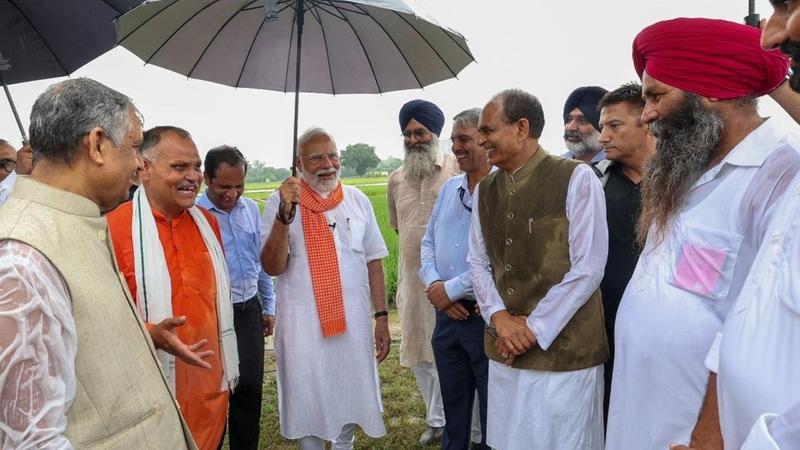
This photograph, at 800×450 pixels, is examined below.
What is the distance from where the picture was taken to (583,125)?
13.6 feet

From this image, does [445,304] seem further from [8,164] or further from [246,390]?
[8,164]

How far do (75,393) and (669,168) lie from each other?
1870 millimetres

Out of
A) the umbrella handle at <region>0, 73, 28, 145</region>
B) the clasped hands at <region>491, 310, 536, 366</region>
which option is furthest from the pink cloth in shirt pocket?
the umbrella handle at <region>0, 73, 28, 145</region>

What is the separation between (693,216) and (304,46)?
2494 mm

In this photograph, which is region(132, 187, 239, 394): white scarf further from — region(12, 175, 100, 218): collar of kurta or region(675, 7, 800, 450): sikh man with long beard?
region(675, 7, 800, 450): sikh man with long beard

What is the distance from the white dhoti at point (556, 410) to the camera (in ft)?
8.46

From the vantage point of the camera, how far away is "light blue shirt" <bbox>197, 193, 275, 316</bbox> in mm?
3592

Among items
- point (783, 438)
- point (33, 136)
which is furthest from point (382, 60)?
point (783, 438)

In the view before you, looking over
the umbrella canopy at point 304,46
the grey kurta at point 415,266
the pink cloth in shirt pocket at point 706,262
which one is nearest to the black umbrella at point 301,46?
the umbrella canopy at point 304,46

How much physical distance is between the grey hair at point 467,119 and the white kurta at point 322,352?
2.94 feet

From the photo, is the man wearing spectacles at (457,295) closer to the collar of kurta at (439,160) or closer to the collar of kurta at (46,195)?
the collar of kurta at (439,160)

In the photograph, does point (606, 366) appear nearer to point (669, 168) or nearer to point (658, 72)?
point (669, 168)

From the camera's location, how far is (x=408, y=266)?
168 inches

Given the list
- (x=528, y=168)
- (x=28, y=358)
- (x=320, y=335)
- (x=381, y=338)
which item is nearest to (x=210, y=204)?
(x=320, y=335)
